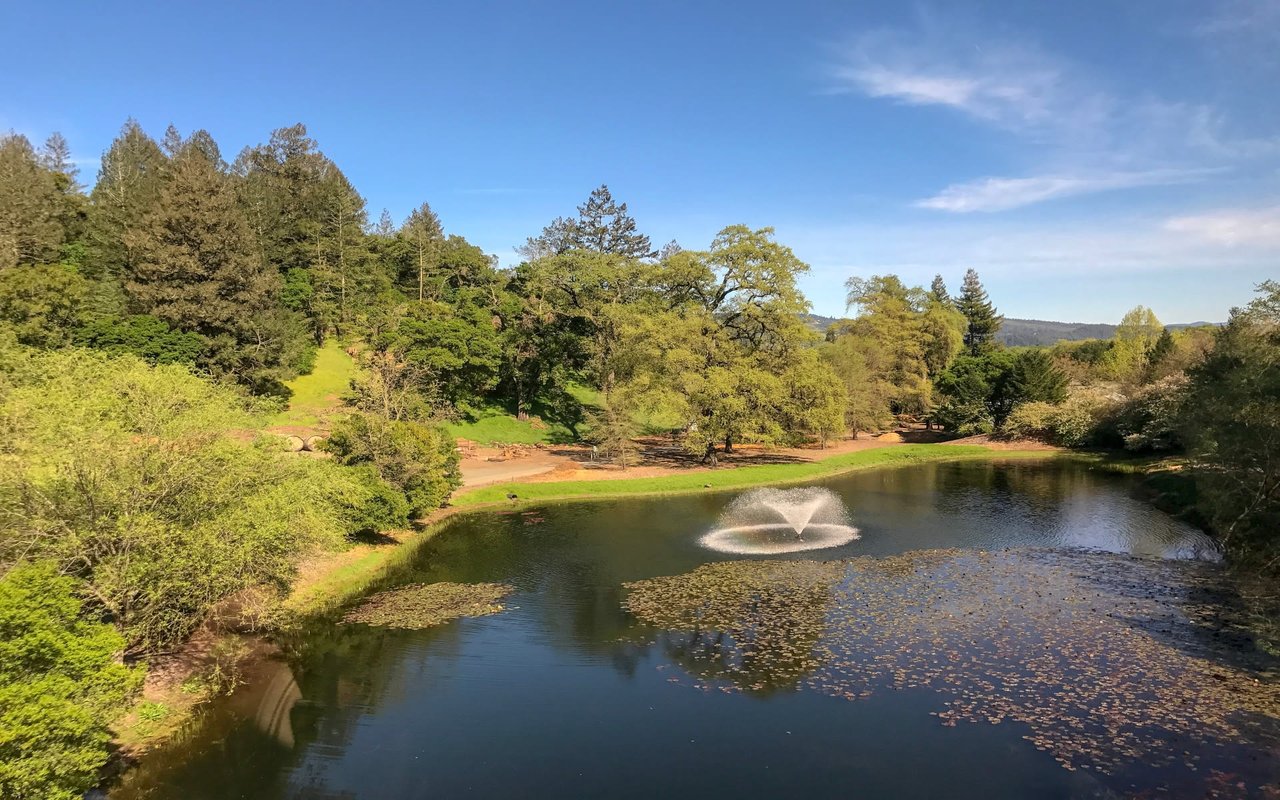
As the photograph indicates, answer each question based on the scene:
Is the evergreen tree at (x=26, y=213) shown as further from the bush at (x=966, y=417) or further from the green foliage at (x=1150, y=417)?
the green foliage at (x=1150, y=417)

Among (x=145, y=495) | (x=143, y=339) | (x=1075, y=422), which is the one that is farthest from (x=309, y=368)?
(x=1075, y=422)

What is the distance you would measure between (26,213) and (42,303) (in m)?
18.8

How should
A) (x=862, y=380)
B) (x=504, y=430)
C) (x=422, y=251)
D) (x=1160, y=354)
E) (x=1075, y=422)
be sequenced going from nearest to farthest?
(x=1075, y=422) < (x=504, y=430) < (x=862, y=380) < (x=1160, y=354) < (x=422, y=251)

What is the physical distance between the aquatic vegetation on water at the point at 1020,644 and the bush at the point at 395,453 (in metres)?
12.8

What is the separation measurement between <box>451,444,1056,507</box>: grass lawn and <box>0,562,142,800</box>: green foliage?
27089 millimetres

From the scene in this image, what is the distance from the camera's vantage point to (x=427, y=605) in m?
24.9

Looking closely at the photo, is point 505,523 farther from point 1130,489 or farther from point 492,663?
point 1130,489

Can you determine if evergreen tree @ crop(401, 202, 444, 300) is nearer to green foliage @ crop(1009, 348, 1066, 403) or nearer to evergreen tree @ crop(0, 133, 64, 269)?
evergreen tree @ crop(0, 133, 64, 269)

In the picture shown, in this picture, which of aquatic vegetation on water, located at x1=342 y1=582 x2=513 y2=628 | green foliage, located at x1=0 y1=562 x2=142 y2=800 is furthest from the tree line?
aquatic vegetation on water, located at x1=342 y1=582 x2=513 y2=628

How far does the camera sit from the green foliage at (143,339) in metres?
47.5

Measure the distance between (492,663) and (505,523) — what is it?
17.1 m

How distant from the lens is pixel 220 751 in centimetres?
1552

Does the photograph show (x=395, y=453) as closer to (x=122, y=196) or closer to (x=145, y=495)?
(x=145, y=495)

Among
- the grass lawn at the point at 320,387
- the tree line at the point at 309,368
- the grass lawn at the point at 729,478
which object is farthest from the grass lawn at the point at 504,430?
the grass lawn at the point at 729,478
